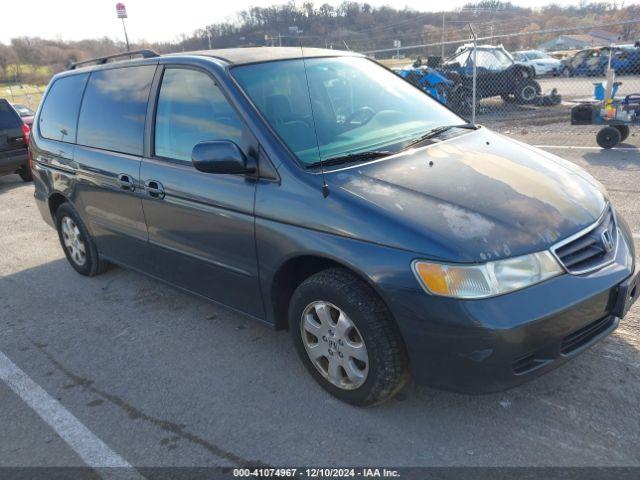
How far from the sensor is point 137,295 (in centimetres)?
451

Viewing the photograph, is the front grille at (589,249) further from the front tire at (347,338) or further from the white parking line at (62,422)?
the white parking line at (62,422)

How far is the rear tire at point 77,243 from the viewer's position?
4734 millimetres

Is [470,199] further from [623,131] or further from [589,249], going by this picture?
[623,131]

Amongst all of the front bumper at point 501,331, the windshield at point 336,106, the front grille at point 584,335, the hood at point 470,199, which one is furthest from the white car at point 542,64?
the front bumper at point 501,331

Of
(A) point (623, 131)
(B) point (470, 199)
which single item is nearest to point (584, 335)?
(B) point (470, 199)

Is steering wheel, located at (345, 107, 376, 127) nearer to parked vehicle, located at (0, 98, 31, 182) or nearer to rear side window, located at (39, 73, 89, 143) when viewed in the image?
rear side window, located at (39, 73, 89, 143)

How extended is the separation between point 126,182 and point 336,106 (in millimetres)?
1570

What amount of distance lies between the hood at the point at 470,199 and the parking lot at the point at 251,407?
88 cm

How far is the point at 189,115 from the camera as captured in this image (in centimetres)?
333

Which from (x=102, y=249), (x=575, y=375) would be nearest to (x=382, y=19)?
(x=102, y=249)

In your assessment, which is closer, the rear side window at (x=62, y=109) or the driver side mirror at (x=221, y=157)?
the driver side mirror at (x=221, y=157)

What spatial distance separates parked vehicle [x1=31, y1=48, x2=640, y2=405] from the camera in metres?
2.29

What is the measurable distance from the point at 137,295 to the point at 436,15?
1290 inches

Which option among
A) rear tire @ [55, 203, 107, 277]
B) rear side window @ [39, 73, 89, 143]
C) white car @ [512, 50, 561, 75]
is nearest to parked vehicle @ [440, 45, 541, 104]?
rear side window @ [39, 73, 89, 143]
